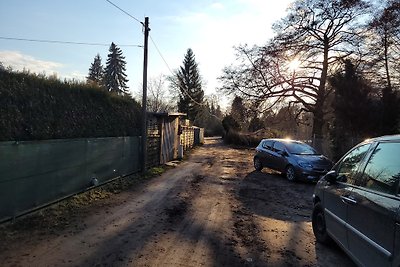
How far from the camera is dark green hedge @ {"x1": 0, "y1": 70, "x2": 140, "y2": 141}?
778 cm

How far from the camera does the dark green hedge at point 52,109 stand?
7777 millimetres

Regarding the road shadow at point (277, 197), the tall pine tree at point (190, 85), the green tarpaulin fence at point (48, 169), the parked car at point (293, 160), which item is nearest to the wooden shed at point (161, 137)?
the road shadow at point (277, 197)

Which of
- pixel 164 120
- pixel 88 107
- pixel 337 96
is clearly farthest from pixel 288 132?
pixel 88 107

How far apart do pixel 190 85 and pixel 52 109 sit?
56882 mm

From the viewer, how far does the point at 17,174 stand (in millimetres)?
7047

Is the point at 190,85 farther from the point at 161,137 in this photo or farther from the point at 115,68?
the point at 161,137

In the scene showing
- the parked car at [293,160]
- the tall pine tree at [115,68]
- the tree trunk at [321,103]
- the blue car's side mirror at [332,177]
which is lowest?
the parked car at [293,160]

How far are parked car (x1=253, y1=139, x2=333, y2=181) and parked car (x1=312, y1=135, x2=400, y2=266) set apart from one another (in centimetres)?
874

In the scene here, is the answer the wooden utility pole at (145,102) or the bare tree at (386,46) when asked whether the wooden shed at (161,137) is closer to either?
the wooden utility pole at (145,102)

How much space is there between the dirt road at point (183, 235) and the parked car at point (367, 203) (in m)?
0.87

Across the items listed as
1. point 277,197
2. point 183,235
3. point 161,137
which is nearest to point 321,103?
point 161,137

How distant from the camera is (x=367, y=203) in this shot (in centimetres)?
409

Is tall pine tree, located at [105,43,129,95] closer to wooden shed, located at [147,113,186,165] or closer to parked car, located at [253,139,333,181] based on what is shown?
wooden shed, located at [147,113,186,165]

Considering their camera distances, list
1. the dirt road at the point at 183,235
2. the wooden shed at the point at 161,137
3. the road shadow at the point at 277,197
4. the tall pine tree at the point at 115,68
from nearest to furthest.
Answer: the dirt road at the point at 183,235 → the road shadow at the point at 277,197 → the wooden shed at the point at 161,137 → the tall pine tree at the point at 115,68
